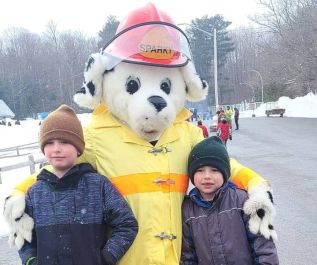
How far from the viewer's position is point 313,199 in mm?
7133

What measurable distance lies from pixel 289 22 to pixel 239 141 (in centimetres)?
2556

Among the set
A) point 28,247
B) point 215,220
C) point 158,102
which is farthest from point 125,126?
point 28,247

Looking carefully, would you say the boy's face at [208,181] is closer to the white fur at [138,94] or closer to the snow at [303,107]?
the white fur at [138,94]

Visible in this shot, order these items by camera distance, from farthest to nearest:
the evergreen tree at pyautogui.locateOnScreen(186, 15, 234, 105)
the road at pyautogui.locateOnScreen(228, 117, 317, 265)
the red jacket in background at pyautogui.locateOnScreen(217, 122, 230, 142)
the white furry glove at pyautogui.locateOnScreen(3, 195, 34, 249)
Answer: the evergreen tree at pyautogui.locateOnScreen(186, 15, 234, 105)
the red jacket in background at pyautogui.locateOnScreen(217, 122, 230, 142)
the road at pyautogui.locateOnScreen(228, 117, 317, 265)
the white furry glove at pyautogui.locateOnScreen(3, 195, 34, 249)

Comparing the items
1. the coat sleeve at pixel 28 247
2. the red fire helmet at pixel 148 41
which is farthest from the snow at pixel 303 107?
the coat sleeve at pixel 28 247

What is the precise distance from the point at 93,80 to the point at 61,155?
509 mm

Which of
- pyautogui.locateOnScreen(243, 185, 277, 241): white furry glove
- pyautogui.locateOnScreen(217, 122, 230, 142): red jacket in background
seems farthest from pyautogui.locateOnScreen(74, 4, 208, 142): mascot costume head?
pyautogui.locateOnScreen(217, 122, 230, 142): red jacket in background

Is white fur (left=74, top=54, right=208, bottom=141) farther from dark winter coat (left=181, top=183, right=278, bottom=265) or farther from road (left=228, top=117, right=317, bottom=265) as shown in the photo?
road (left=228, top=117, right=317, bottom=265)

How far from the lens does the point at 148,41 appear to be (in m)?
2.54

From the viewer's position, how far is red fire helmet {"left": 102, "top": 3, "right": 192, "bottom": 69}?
253cm

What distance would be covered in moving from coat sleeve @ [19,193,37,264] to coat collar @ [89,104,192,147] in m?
0.59

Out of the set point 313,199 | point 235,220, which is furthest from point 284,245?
point 235,220

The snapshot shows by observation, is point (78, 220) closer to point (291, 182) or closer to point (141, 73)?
point (141, 73)

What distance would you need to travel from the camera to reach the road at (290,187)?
5.02 metres
